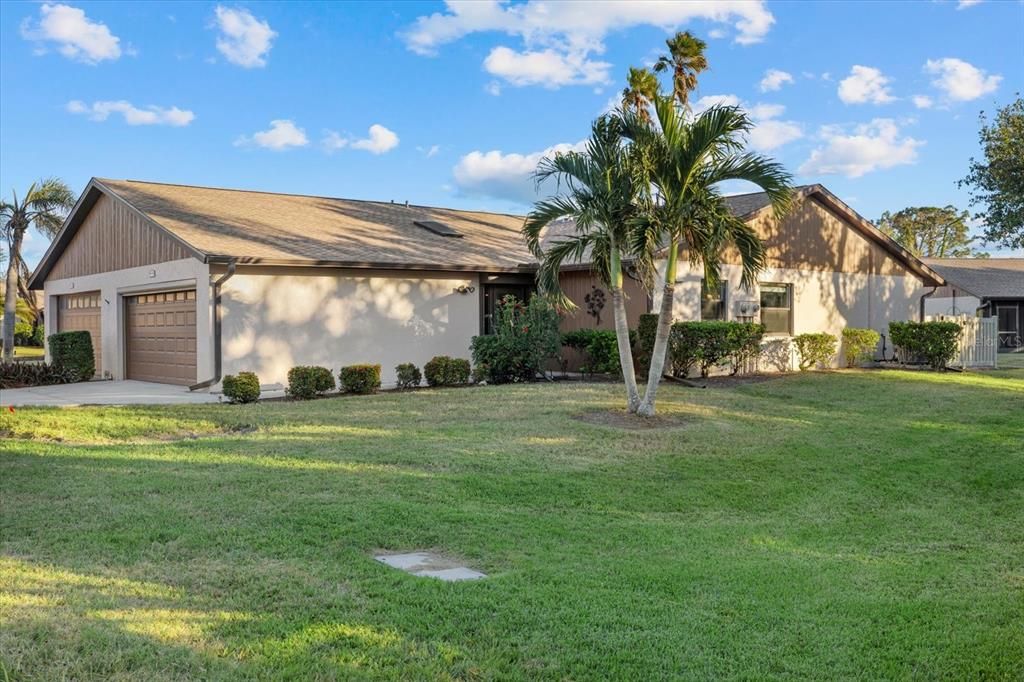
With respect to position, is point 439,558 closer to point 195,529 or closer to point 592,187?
point 195,529

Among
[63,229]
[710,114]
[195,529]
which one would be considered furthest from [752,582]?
[63,229]

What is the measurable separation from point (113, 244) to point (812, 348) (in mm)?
16665

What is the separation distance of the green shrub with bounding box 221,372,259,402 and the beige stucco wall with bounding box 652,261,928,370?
7906mm

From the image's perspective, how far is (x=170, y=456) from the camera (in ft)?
27.5

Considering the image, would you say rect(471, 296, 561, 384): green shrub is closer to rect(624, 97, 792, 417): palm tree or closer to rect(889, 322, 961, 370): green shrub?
rect(624, 97, 792, 417): palm tree

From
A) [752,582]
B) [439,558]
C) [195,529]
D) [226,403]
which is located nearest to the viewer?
[752,582]

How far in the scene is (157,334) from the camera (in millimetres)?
17672

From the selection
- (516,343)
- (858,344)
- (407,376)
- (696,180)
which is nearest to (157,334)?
(407,376)

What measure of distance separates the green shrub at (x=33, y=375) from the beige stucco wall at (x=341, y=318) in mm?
6004

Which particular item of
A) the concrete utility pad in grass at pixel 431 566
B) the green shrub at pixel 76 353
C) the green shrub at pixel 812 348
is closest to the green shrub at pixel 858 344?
the green shrub at pixel 812 348

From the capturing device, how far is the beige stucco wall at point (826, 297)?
56.2 ft

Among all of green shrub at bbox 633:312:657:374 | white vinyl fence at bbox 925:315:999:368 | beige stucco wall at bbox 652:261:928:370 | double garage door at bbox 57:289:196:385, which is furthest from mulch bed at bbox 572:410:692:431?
white vinyl fence at bbox 925:315:999:368

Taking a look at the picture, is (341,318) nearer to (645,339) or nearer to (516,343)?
(516,343)

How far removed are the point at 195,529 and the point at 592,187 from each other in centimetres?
738
